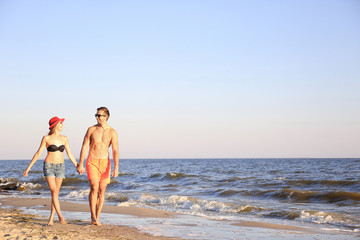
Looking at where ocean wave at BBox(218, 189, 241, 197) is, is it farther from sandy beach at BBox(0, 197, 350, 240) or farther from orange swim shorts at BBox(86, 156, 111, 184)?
orange swim shorts at BBox(86, 156, 111, 184)

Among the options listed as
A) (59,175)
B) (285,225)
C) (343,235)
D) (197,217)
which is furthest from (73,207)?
(343,235)

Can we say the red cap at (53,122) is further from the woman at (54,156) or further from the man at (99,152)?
the man at (99,152)

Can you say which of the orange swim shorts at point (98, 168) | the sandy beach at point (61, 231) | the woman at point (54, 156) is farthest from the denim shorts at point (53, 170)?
the sandy beach at point (61, 231)

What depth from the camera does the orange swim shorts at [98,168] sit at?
6.66 meters

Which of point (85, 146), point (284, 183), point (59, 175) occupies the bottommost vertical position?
point (284, 183)

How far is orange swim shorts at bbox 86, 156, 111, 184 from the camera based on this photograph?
6.66 meters

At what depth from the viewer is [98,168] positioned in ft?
22.0

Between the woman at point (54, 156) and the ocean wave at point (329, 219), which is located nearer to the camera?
the woman at point (54, 156)

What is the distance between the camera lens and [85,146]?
677cm

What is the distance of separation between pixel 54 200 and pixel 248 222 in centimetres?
424

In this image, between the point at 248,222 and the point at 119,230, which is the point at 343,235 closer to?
the point at 248,222

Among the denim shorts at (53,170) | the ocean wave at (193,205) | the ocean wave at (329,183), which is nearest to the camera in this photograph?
the denim shorts at (53,170)

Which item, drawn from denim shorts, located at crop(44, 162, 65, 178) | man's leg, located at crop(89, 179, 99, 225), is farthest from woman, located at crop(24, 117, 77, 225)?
man's leg, located at crop(89, 179, 99, 225)

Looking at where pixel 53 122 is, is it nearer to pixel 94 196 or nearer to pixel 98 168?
pixel 98 168
